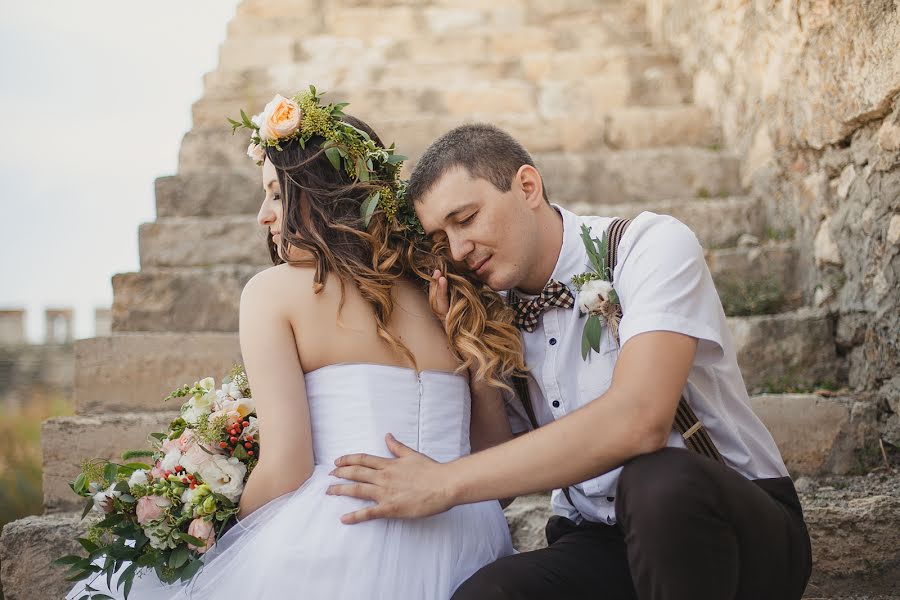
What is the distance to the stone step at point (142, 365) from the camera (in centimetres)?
337

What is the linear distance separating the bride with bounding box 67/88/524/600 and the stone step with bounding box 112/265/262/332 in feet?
4.22

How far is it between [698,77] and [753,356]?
234 cm

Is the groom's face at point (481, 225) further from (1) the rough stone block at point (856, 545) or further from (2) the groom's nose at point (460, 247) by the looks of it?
(1) the rough stone block at point (856, 545)

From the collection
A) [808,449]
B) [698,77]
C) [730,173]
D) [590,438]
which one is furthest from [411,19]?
[590,438]

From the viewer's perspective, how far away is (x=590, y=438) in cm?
184

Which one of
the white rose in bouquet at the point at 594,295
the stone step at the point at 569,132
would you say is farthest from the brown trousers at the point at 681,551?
the stone step at the point at 569,132

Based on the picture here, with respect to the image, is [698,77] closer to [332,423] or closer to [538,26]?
[538,26]

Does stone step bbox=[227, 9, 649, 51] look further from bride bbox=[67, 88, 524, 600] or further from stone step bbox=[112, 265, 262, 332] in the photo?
bride bbox=[67, 88, 524, 600]

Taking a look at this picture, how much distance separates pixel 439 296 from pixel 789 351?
5.53 ft

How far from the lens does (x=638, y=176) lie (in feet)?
14.1

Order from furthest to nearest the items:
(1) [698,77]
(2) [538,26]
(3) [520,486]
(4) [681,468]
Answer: (2) [538,26], (1) [698,77], (3) [520,486], (4) [681,468]

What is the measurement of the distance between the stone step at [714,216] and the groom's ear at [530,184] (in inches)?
60.4

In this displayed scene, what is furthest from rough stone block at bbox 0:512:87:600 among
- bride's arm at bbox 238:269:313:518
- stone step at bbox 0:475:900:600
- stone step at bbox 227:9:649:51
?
stone step at bbox 227:9:649:51

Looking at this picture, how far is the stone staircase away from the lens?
8.91 feet
